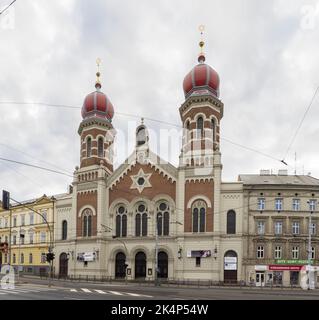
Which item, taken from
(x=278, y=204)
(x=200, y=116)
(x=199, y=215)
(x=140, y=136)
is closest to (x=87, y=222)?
(x=140, y=136)

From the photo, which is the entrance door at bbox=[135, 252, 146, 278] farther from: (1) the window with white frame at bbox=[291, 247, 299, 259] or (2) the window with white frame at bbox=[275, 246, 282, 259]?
(1) the window with white frame at bbox=[291, 247, 299, 259]

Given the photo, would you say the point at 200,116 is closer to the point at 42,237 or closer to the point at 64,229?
the point at 64,229

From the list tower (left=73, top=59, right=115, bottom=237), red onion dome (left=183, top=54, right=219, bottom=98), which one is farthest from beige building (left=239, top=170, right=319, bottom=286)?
tower (left=73, top=59, right=115, bottom=237)

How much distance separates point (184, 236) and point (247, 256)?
24.7 feet

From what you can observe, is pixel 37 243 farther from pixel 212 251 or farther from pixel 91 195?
pixel 212 251

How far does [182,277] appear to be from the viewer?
141 feet

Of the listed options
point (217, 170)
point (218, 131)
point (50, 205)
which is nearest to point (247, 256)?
point (217, 170)

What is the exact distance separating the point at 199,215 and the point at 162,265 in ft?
25.5

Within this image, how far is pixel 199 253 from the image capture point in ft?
141

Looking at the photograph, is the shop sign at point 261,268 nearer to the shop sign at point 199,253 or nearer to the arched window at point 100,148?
the shop sign at point 199,253

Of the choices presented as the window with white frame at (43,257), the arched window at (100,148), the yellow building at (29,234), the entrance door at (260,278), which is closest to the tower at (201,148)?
the entrance door at (260,278)

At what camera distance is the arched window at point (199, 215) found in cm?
4400
